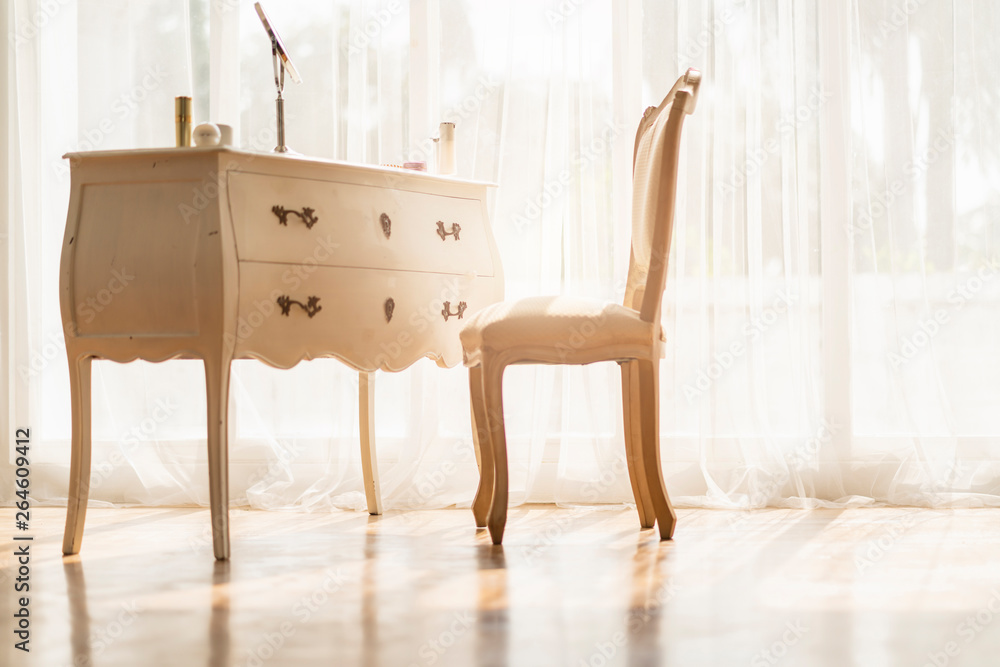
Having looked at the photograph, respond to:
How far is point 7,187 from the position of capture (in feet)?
10.4

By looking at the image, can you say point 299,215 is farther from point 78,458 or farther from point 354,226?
point 78,458

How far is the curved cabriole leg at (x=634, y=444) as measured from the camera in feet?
7.85

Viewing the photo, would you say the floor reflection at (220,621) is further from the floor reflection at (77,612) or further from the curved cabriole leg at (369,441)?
the curved cabriole leg at (369,441)

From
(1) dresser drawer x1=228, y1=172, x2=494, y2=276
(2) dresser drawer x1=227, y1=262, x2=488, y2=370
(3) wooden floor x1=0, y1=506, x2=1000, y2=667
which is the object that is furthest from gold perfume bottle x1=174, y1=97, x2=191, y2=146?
(3) wooden floor x1=0, y1=506, x2=1000, y2=667

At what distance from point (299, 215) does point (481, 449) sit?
76cm

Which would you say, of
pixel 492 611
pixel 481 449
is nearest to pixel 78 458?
pixel 481 449

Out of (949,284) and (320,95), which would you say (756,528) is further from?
(320,95)

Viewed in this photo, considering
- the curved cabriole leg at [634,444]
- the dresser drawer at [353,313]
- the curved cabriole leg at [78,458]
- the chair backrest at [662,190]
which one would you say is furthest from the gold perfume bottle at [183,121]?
the curved cabriole leg at [634,444]

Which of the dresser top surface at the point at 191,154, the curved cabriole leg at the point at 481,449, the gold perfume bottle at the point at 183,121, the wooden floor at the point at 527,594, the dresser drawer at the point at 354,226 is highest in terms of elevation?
the gold perfume bottle at the point at 183,121

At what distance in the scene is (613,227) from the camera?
2.98 meters

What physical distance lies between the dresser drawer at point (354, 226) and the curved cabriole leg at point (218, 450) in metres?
0.27

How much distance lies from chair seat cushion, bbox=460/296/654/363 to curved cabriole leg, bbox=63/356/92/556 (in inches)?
37.1

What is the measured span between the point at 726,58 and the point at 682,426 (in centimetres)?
117

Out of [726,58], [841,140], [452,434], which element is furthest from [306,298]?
[841,140]
